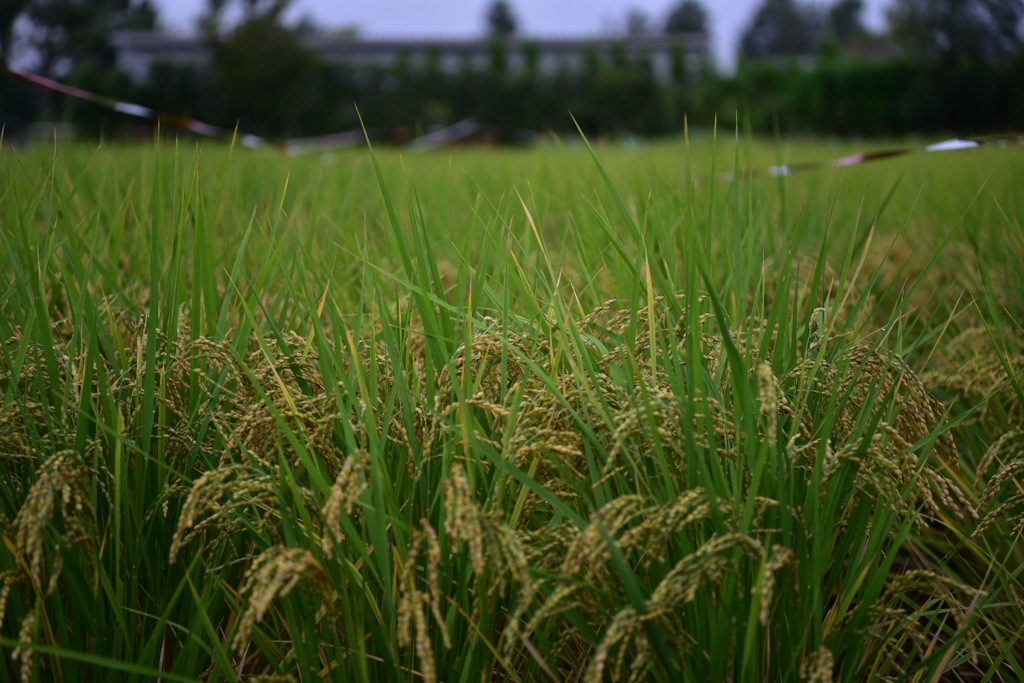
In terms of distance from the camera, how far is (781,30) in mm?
69125

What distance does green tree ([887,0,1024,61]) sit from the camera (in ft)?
61.1

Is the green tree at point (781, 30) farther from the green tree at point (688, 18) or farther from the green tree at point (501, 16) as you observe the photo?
the green tree at point (501, 16)

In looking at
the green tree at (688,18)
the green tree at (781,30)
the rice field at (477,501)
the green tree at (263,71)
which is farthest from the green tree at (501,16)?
the rice field at (477,501)

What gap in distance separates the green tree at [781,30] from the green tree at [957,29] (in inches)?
1878

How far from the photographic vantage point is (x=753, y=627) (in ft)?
3.06

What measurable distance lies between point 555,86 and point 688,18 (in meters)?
48.9

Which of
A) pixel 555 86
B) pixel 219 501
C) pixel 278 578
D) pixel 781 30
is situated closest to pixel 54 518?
pixel 219 501

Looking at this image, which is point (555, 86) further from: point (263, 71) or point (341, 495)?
point (341, 495)

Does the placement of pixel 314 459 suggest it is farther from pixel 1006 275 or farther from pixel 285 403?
pixel 1006 275

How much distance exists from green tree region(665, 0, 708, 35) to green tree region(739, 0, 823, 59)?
344 centimetres

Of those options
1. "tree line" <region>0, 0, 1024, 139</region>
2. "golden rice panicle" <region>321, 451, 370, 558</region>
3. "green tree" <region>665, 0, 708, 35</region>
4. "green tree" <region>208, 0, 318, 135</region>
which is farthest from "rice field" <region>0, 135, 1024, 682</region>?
"green tree" <region>665, 0, 708, 35</region>

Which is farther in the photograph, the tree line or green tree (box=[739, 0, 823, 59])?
green tree (box=[739, 0, 823, 59])

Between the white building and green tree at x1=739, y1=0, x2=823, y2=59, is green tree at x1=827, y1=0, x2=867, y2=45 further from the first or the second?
the white building

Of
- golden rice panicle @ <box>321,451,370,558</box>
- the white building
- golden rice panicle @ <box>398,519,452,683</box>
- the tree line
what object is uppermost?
the white building
